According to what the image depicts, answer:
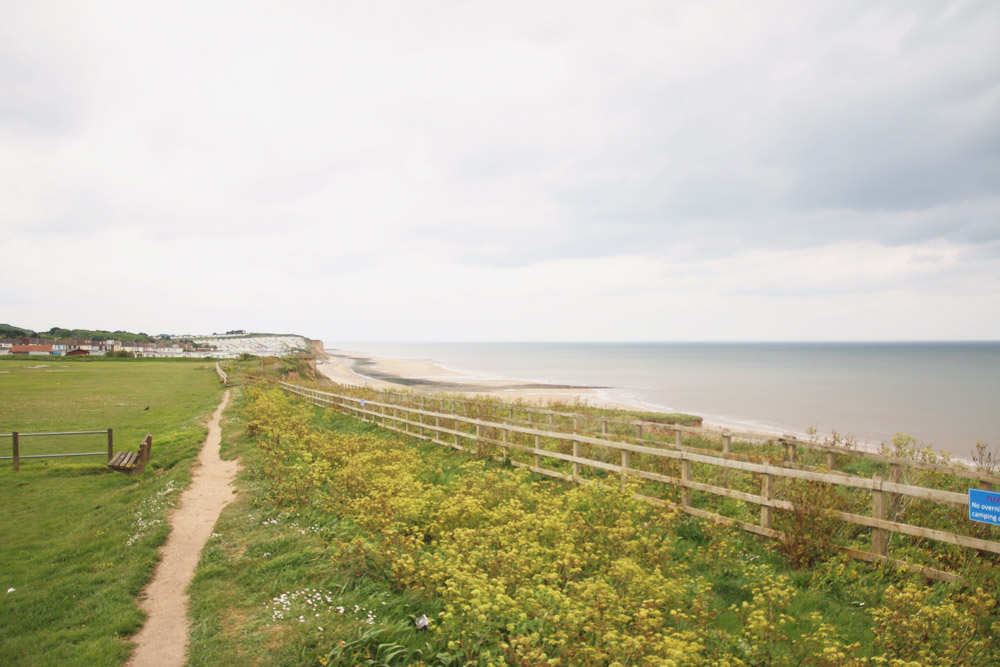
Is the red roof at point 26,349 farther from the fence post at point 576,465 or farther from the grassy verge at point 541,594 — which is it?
the fence post at point 576,465

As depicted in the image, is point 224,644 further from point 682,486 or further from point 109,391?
point 109,391

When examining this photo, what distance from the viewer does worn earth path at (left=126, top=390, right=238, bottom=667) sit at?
5320 millimetres

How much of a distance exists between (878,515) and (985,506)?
3.59 feet

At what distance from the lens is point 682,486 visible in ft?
27.0

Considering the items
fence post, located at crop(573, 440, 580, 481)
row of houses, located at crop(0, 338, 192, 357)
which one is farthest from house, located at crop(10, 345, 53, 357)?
fence post, located at crop(573, 440, 580, 481)

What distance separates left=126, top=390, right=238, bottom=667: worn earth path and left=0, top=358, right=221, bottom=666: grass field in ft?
0.59

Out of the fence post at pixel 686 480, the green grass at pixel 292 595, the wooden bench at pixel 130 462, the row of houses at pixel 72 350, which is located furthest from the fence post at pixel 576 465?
the row of houses at pixel 72 350

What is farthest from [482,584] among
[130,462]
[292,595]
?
[130,462]

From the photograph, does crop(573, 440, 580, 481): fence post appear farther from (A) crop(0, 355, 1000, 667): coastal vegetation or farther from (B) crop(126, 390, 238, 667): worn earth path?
(B) crop(126, 390, 238, 667): worn earth path

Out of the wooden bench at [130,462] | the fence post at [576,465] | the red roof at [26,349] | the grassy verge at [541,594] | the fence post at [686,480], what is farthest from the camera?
the red roof at [26,349]

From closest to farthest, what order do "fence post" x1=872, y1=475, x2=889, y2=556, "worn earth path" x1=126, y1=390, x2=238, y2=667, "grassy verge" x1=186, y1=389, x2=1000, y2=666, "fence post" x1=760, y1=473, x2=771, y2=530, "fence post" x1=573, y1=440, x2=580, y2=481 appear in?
"grassy verge" x1=186, y1=389, x2=1000, y2=666 < "worn earth path" x1=126, y1=390, x2=238, y2=667 < "fence post" x1=872, y1=475, x2=889, y2=556 < "fence post" x1=760, y1=473, x2=771, y2=530 < "fence post" x1=573, y1=440, x2=580, y2=481

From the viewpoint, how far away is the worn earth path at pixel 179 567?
5320 mm

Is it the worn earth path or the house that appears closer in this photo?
the worn earth path

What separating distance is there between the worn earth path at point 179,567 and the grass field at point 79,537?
0.18m
